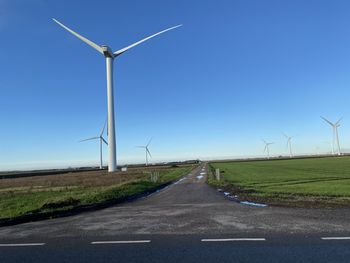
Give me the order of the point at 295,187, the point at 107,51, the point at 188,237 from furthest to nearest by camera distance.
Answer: the point at 107,51
the point at 295,187
the point at 188,237

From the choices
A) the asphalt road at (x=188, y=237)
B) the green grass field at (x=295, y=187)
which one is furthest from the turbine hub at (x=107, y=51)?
the asphalt road at (x=188, y=237)

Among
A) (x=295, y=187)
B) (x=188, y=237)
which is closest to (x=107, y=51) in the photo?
(x=295, y=187)

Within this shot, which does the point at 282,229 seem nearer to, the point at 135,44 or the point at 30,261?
the point at 30,261

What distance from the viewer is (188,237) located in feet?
35.8

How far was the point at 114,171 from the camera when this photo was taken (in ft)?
243

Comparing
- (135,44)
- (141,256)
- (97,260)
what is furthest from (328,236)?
(135,44)

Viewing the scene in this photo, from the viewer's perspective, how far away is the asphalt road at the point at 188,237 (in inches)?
345

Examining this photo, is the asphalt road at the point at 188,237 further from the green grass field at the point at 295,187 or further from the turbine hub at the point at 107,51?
the turbine hub at the point at 107,51

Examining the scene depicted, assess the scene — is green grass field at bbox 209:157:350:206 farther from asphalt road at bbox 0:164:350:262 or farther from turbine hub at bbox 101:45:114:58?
turbine hub at bbox 101:45:114:58

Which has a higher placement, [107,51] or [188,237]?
[107,51]

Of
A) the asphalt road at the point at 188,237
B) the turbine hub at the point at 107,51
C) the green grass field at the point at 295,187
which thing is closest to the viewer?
the asphalt road at the point at 188,237

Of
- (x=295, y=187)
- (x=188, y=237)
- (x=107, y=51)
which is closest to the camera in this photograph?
(x=188, y=237)

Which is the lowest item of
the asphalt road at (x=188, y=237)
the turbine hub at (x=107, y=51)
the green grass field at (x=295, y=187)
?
the asphalt road at (x=188, y=237)

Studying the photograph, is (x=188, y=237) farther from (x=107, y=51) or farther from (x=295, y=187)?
(x=107, y=51)
